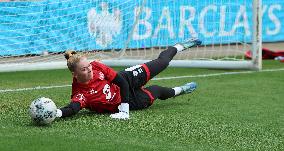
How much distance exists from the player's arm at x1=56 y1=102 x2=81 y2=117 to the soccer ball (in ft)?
0.63

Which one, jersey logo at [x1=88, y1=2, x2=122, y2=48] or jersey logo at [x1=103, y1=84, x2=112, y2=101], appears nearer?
jersey logo at [x1=103, y1=84, x2=112, y2=101]

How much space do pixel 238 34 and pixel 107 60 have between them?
2.37m

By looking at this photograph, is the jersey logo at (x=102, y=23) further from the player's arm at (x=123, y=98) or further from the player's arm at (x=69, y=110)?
the player's arm at (x=69, y=110)

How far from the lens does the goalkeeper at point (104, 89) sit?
6.05m

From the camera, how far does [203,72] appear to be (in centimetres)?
1060

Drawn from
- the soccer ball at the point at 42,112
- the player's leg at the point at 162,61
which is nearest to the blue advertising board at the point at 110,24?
the player's leg at the point at 162,61

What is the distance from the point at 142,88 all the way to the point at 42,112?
1.55 metres

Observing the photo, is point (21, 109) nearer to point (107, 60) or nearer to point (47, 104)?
point (47, 104)

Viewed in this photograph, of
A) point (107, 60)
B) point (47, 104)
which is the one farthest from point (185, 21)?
point (47, 104)

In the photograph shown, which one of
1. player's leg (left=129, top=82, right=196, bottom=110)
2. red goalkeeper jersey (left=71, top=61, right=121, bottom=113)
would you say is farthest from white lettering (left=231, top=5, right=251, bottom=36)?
red goalkeeper jersey (left=71, top=61, right=121, bottom=113)

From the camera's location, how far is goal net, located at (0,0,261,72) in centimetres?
948

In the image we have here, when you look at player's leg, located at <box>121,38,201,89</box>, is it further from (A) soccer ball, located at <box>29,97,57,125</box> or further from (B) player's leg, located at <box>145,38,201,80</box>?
(A) soccer ball, located at <box>29,97,57,125</box>

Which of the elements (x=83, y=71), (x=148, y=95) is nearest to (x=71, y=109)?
(x=83, y=71)

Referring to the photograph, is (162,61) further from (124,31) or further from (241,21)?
(241,21)
